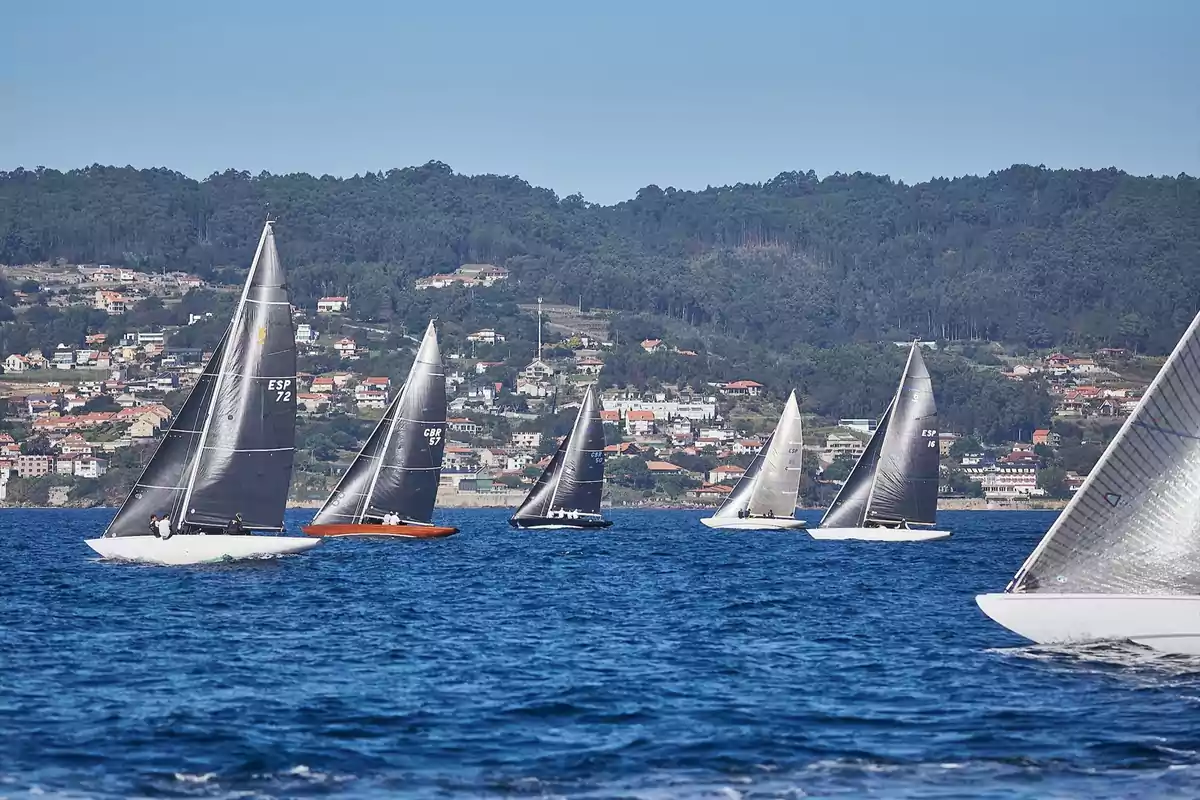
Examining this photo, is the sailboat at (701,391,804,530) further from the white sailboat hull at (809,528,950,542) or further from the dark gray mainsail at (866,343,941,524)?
the dark gray mainsail at (866,343,941,524)

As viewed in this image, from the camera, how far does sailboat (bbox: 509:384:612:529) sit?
86.9 metres

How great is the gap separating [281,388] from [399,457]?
20.3 m

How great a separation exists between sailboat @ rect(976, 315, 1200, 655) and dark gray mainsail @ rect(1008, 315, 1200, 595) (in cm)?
1

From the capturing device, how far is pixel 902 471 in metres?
75.2

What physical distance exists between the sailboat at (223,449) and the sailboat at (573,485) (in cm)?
3737

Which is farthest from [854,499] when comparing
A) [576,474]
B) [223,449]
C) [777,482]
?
[223,449]

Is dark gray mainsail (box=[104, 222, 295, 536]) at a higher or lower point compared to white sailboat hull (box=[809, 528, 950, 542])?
higher

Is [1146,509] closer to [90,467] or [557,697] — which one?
[557,697]

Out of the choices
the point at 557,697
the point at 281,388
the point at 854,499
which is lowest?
the point at 557,697

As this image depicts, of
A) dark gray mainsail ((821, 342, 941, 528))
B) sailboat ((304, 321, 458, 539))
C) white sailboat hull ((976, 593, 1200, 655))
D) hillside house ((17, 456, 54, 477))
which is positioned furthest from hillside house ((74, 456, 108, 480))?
white sailboat hull ((976, 593, 1200, 655))

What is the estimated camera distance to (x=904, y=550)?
7325cm

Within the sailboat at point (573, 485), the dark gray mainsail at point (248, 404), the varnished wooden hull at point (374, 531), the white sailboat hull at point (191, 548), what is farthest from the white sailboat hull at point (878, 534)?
the dark gray mainsail at point (248, 404)

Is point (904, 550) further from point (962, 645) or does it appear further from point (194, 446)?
point (962, 645)

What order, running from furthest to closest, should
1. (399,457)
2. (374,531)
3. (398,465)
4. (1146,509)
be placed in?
(398,465)
(399,457)
(374,531)
(1146,509)
